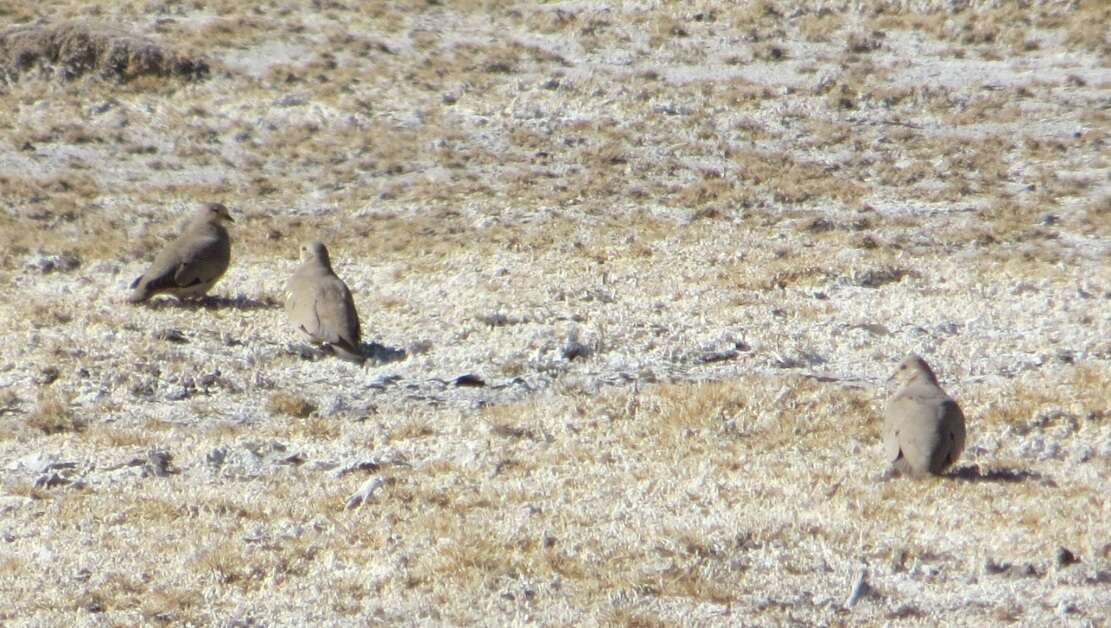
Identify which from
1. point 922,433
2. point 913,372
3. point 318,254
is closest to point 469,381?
point 318,254

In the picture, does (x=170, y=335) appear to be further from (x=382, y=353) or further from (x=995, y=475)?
(x=995, y=475)

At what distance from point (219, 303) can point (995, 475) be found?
934 cm

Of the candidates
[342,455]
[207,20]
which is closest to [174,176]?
[207,20]

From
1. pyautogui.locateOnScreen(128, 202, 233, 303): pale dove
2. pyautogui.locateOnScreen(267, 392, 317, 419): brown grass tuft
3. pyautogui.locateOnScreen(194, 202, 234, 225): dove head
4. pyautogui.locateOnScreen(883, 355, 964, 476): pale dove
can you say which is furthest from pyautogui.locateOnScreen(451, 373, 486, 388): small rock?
pyautogui.locateOnScreen(194, 202, 234, 225): dove head

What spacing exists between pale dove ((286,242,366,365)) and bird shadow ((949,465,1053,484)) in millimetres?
5937

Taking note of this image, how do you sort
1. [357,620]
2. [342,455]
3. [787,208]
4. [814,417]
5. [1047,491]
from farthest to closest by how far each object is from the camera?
[787,208]
[814,417]
[342,455]
[1047,491]
[357,620]

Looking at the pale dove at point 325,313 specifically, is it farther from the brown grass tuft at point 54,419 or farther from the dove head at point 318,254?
the brown grass tuft at point 54,419

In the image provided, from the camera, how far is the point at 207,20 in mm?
31500

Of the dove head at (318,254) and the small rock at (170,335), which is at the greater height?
the dove head at (318,254)

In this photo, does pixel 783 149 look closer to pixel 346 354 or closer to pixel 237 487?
pixel 346 354

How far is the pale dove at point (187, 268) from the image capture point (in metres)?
16.9

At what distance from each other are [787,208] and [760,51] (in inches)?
340

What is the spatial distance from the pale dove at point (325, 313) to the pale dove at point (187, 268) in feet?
5.64

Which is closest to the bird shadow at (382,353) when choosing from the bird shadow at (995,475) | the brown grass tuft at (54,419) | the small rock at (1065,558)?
the brown grass tuft at (54,419)
